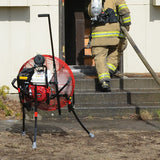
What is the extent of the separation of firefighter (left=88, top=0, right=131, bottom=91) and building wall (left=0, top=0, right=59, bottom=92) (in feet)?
5.79

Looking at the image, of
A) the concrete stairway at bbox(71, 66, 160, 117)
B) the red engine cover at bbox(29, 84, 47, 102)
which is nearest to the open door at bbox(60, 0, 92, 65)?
the concrete stairway at bbox(71, 66, 160, 117)

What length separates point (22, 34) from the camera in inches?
349

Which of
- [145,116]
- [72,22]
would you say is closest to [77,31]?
[72,22]

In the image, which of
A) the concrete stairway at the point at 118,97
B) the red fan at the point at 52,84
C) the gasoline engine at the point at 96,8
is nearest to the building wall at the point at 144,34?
the concrete stairway at the point at 118,97

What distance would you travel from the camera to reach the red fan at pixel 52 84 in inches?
204

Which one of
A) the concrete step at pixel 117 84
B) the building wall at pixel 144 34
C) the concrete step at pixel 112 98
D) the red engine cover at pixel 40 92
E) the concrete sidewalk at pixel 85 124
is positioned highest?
the building wall at pixel 144 34

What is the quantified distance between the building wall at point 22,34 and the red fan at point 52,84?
3327 millimetres

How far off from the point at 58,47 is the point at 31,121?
249 centimetres

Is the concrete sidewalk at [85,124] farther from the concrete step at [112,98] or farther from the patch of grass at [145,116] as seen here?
the concrete step at [112,98]

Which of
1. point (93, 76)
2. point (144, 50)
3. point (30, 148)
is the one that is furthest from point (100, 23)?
point (30, 148)

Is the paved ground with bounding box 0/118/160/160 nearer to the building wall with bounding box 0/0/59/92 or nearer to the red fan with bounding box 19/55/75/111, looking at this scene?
the red fan with bounding box 19/55/75/111

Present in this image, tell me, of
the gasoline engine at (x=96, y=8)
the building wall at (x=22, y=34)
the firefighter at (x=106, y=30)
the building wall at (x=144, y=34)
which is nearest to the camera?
the gasoline engine at (x=96, y=8)

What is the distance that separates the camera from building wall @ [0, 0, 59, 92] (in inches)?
348

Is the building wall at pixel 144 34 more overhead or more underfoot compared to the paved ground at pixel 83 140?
more overhead
